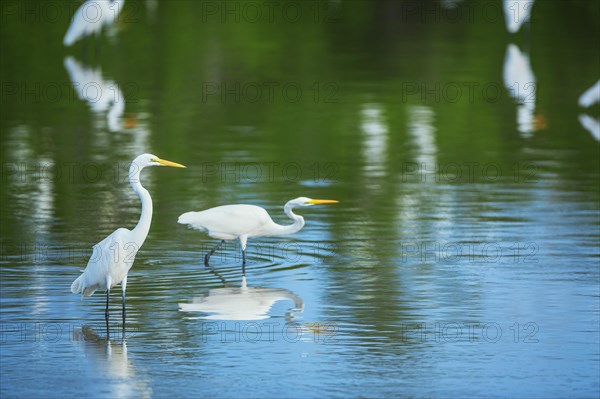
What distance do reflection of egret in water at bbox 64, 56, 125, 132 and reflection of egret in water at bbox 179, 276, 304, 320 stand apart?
10401mm

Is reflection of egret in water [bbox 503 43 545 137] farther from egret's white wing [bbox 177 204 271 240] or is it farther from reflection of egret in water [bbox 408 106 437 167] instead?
egret's white wing [bbox 177 204 271 240]

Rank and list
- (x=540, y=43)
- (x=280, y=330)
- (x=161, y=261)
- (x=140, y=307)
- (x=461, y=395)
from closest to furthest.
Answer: (x=461, y=395)
(x=280, y=330)
(x=140, y=307)
(x=161, y=261)
(x=540, y=43)

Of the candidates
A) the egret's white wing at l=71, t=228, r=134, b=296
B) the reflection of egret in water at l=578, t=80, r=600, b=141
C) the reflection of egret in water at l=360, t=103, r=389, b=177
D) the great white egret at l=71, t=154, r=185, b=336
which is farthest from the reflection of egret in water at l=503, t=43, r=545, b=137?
the egret's white wing at l=71, t=228, r=134, b=296

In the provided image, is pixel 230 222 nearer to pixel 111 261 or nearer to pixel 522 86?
pixel 111 261

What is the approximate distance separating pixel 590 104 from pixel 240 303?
13.6 meters

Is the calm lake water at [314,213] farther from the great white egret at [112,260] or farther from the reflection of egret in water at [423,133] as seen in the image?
the great white egret at [112,260]

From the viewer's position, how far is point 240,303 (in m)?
12.4

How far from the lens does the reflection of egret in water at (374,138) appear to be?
1953 cm

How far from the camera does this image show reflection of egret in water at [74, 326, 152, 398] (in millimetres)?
9625

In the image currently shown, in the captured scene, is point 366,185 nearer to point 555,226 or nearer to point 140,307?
point 555,226

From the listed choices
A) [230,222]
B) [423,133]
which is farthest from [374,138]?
[230,222]

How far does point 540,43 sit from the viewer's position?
3453 cm

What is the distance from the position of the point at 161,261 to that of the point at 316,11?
29268mm

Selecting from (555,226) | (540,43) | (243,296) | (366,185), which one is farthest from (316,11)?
(243,296)
